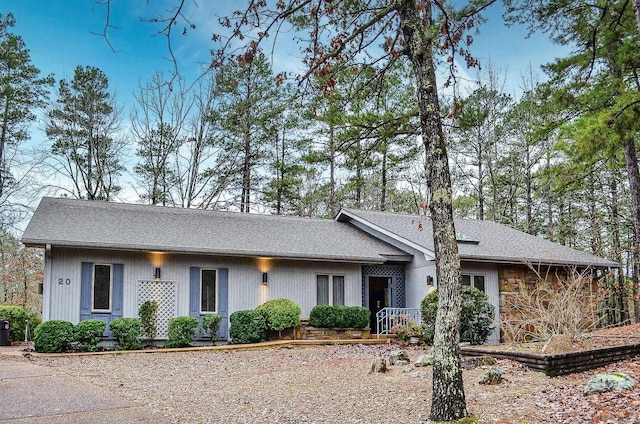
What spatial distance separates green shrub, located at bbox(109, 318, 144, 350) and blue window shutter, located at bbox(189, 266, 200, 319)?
65.4 inches

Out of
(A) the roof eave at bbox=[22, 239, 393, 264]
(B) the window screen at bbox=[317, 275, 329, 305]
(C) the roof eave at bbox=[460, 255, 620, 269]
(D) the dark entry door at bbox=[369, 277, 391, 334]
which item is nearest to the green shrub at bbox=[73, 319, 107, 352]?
(A) the roof eave at bbox=[22, 239, 393, 264]

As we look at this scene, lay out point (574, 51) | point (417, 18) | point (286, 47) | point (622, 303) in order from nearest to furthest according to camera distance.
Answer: point (417, 18)
point (286, 47)
point (574, 51)
point (622, 303)

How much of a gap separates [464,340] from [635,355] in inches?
195

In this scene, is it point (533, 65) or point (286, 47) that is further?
point (533, 65)

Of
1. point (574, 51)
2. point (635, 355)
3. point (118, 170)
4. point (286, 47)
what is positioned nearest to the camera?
point (286, 47)

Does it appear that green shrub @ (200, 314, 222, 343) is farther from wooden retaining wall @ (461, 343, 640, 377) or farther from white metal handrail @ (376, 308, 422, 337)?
wooden retaining wall @ (461, 343, 640, 377)

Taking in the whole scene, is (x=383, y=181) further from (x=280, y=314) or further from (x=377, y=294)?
(x=280, y=314)

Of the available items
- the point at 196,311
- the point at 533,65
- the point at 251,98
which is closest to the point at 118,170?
the point at 251,98

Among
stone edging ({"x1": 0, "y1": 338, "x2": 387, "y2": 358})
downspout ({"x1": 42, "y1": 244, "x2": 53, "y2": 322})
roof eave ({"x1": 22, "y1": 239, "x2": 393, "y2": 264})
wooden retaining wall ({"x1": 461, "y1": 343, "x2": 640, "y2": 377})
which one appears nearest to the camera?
wooden retaining wall ({"x1": 461, "y1": 343, "x2": 640, "y2": 377})

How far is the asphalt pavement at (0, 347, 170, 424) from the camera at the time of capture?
6.18 m

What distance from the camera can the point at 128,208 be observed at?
17.3 metres

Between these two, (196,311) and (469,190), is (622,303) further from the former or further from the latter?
(196,311)

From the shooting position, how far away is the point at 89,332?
13391 mm

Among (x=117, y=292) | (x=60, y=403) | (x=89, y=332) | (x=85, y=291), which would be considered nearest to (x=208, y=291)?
(x=117, y=292)
